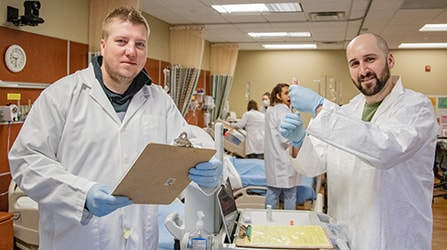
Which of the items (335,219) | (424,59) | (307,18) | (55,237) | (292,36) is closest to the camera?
(55,237)

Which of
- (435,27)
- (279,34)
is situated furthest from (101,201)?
(435,27)

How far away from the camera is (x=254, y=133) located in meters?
6.21

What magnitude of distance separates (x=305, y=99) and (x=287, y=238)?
22.5 inches

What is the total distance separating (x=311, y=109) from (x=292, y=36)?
5.90m

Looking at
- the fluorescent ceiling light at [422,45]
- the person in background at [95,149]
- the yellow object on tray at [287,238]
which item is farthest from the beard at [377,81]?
the fluorescent ceiling light at [422,45]

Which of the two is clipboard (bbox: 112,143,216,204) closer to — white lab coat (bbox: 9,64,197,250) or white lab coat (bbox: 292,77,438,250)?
white lab coat (bbox: 9,64,197,250)

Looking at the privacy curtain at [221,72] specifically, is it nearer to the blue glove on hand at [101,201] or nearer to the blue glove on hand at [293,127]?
the blue glove on hand at [293,127]

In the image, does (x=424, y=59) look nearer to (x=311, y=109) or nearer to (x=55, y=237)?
(x=311, y=109)

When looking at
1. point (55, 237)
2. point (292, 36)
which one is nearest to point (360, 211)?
point (55, 237)

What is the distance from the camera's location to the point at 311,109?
1.68 meters

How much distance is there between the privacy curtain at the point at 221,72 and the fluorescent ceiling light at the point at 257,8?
279 cm

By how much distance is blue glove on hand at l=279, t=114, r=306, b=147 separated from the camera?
186cm

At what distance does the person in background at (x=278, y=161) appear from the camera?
13.4 feet

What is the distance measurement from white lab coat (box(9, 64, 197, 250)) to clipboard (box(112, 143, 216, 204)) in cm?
5
